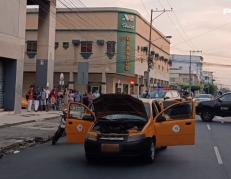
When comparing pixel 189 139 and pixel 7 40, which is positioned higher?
pixel 7 40

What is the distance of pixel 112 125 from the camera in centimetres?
1337

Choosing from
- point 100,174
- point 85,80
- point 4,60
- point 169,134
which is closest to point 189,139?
point 169,134

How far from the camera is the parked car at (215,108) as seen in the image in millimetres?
31344

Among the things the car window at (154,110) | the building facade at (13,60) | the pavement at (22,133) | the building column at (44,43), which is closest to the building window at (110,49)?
the building column at (44,43)

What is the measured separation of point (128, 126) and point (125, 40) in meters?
56.5

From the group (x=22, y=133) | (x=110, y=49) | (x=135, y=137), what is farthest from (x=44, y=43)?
(x=110, y=49)

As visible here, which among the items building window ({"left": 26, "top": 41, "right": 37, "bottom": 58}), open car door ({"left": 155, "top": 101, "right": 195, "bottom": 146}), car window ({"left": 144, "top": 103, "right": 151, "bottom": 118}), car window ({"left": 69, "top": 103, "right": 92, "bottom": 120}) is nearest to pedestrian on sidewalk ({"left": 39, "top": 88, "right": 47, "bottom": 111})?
car window ({"left": 69, "top": 103, "right": 92, "bottom": 120})

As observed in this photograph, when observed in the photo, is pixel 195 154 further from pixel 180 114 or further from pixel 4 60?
pixel 4 60

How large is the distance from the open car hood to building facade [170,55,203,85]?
138223 mm

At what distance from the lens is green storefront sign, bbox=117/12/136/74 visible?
225 ft

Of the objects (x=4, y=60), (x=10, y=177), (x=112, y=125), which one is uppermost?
(x=4, y=60)

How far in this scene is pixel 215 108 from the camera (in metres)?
31.7

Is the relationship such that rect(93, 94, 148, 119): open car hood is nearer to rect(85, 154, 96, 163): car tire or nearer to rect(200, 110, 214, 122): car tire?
rect(85, 154, 96, 163): car tire

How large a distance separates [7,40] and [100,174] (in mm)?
20301
